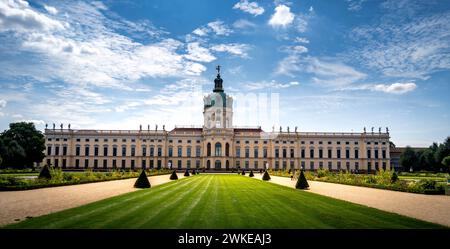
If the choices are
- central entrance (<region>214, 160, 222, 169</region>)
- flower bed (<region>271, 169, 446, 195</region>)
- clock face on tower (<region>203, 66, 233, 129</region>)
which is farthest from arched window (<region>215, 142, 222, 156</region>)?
flower bed (<region>271, 169, 446, 195</region>)

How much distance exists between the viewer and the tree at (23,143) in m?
54.4

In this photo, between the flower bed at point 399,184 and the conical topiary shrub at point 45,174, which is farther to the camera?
the conical topiary shrub at point 45,174

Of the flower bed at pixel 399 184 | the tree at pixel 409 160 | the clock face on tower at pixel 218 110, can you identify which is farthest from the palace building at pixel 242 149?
the flower bed at pixel 399 184

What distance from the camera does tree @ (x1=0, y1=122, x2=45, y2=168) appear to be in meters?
54.4

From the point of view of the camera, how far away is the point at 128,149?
73938mm

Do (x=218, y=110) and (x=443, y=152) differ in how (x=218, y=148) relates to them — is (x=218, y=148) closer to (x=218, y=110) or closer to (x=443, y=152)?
(x=218, y=110)

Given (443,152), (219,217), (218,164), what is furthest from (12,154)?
(443,152)

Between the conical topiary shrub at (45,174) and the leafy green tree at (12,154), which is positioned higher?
the leafy green tree at (12,154)

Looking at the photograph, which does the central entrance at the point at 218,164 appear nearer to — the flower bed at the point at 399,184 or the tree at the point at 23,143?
the tree at the point at 23,143

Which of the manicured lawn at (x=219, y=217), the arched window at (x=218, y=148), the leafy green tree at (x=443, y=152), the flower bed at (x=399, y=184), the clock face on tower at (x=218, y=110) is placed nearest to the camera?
the manicured lawn at (x=219, y=217)

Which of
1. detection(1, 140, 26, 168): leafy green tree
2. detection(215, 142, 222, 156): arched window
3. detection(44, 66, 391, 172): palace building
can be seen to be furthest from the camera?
detection(44, 66, 391, 172): palace building

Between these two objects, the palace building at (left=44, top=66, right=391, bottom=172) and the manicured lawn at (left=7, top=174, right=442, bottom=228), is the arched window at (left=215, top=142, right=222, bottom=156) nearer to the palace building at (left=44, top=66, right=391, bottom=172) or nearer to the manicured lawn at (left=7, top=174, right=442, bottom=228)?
the palace building at (left=44, top=66, right=391, bottom=172)
